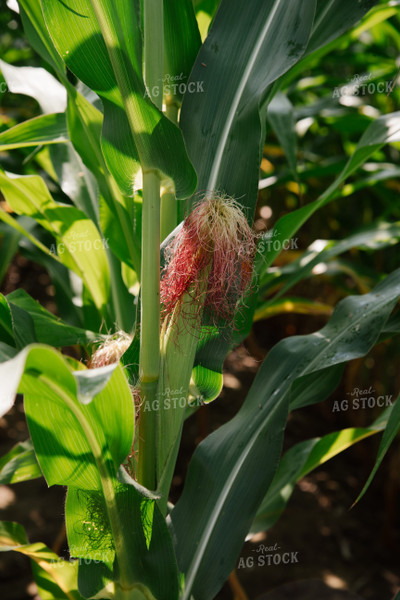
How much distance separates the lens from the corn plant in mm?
595

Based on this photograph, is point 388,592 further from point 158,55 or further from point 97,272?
point 158,55

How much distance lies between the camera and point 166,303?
0.68m

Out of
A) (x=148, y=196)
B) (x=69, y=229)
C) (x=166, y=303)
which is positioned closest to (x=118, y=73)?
(x=148, y=196)

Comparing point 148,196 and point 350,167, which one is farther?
point 350,167

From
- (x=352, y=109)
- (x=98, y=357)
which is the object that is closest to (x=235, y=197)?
(x=98, y=357)

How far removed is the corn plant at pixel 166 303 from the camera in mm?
595

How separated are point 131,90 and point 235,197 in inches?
7.9

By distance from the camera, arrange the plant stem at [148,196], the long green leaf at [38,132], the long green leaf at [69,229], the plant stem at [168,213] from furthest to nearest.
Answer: the long green leaf at [69,229], the long green leaf at [38,132], the plant stem at [168,213], the plant stem at [148,196]

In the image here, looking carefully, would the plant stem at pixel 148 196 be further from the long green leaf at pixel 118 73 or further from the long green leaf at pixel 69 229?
the long green leaf at pixel 69 229

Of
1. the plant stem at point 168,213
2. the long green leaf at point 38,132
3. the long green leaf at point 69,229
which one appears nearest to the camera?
Answer: the plant stem at point 168,213

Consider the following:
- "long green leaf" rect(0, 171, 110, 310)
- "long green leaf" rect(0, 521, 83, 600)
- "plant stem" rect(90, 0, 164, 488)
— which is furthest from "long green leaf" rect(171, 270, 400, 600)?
"long green leaf" rect(0, 171, 110, 310)

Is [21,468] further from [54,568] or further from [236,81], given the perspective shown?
[236,81]

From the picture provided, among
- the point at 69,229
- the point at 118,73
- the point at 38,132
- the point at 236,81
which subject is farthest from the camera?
the point at 69,229

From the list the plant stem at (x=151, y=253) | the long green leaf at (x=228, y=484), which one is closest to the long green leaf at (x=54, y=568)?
the long green leaf at (x=228, y=484)
